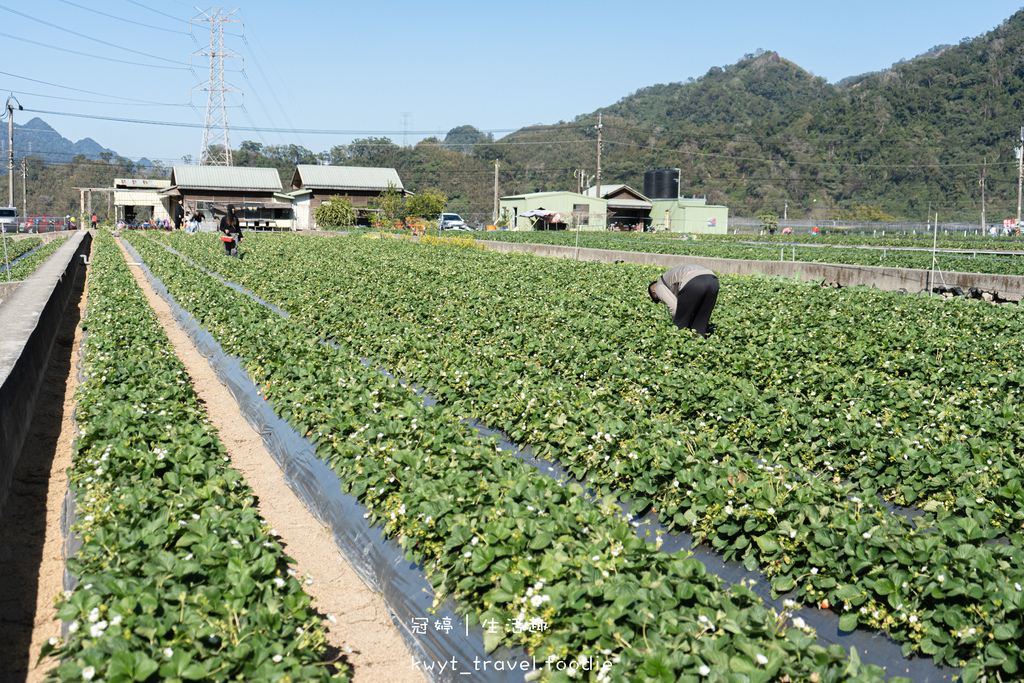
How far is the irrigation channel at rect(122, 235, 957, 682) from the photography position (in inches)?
139

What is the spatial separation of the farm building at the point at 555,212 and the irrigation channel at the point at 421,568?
4486cm

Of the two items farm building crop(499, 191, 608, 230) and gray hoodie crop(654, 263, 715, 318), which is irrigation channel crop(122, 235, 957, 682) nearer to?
gray hoodie crop(654, 263, 715, 318)

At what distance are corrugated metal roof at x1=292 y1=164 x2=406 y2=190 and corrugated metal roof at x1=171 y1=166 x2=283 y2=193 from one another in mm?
2353

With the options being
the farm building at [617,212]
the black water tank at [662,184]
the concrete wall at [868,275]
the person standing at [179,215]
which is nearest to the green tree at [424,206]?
A: the farm building at [617,212]

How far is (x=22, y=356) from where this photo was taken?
310 inches

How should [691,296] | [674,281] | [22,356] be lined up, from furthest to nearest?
1. [674,281]
2. [691,296]
3. [22,356]

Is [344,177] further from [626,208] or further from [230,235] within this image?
[230,235]

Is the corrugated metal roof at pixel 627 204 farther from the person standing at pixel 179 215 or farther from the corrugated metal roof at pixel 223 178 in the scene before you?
the person standing at pixel 179 215

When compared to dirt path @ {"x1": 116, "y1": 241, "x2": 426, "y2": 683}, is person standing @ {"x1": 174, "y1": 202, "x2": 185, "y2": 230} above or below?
above

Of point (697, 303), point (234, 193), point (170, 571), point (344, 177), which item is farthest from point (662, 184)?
point (170, 571)

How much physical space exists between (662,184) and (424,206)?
21714mm

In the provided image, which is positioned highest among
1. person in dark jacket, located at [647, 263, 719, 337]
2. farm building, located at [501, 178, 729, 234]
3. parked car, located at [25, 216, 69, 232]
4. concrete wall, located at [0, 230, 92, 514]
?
farm building, located at [501, 178, 729, 234]

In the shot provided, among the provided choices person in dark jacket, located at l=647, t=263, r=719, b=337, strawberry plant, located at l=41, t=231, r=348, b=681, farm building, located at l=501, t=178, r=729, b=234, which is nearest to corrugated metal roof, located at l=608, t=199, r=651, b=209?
farm building, located at l=501, t=178, r=729, b=234

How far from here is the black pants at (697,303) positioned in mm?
9789
